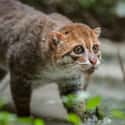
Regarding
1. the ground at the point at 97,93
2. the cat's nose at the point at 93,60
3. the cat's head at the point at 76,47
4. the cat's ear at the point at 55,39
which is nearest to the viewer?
the cat's nose at the point at 93,60

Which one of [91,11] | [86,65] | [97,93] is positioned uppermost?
[86,65]

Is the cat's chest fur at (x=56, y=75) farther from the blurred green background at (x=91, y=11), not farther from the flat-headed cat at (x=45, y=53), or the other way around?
the blurred green background at (x=91, y=11)

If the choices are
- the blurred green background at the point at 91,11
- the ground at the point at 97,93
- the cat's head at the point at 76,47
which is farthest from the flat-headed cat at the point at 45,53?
the blurred green background at the point at 91,11

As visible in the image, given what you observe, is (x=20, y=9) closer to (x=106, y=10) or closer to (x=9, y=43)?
(x=9, y=43)

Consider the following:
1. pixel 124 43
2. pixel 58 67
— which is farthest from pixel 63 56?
pixel 124 43

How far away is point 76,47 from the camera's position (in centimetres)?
567

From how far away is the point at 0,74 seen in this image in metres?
7.63

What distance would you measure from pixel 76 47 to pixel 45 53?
1.68ft

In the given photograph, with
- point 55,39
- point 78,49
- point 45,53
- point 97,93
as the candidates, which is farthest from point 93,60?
point 97,93

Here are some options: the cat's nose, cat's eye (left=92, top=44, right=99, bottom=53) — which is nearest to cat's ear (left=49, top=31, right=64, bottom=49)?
cat's eye (left=92, top=44, right=99, bottom=53)

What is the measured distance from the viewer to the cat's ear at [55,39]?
585 centimetres

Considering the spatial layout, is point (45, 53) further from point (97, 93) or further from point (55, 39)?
point (97, 93)

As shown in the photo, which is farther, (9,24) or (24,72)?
(9,24)

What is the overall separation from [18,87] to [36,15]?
38.8 inches
